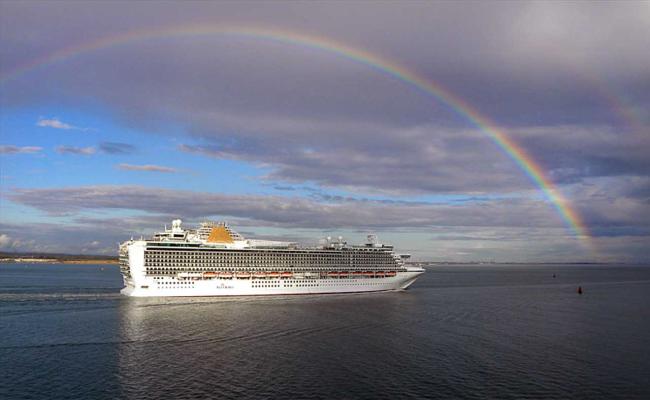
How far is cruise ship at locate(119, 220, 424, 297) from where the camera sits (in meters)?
91.4

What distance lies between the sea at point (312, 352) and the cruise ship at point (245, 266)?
32.8ft

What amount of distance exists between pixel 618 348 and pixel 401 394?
2922 centimetres

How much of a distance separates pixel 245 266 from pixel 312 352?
175 feet

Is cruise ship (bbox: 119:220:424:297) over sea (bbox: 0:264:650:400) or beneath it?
over

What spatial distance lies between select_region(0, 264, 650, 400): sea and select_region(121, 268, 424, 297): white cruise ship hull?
8.18m

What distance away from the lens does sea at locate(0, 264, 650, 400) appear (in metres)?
37.2

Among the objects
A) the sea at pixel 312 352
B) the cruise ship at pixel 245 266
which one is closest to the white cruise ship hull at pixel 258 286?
the cruise ship at pixel 245 266

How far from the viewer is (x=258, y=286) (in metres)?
99.2

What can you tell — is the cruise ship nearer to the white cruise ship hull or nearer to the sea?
the white cruise ship hull

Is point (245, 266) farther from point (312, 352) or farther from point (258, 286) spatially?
point (312, 352)

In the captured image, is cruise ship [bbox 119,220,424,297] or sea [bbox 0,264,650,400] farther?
cruise ship [bbox 119,220,424,297]

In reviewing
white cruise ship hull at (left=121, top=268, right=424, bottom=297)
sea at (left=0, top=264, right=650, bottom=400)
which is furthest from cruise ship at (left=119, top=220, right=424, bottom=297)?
sea at (left=0, top=264, right=650, bottom=400)

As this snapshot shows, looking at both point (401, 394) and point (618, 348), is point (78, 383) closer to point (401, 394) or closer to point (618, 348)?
point (401, 394)

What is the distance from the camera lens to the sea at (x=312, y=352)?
37219 millimetres
